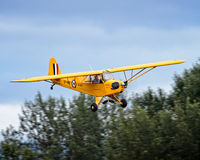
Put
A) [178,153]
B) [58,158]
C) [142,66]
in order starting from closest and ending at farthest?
[142,66], [178,153], [58,158]

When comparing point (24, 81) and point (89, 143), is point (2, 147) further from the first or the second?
point (24, 81)

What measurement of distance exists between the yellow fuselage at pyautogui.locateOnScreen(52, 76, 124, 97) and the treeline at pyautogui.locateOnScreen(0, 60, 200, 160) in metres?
6.89

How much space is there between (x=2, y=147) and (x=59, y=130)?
861cm

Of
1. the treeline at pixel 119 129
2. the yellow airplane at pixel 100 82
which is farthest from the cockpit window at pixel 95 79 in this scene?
the treeline at pixel 119 129

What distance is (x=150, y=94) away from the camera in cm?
4331

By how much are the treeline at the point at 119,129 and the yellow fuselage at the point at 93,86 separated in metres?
6.89

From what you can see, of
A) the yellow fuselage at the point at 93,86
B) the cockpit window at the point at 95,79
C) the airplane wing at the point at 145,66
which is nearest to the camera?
the yellow fuselage at the point at 93,86

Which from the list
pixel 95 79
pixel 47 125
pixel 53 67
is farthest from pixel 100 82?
pixel 47 125

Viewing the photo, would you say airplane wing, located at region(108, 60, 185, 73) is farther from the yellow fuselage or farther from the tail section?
the tail section

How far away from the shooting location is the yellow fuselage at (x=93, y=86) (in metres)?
19.3

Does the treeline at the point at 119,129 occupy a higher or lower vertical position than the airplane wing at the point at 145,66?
lower

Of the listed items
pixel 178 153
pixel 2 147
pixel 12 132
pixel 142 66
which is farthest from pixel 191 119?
pixel 12 132

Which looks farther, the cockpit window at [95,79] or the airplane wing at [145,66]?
the airplane wing at [145,66]

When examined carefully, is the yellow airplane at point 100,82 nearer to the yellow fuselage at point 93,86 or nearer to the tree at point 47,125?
the yellow fuselage at point 93,86
